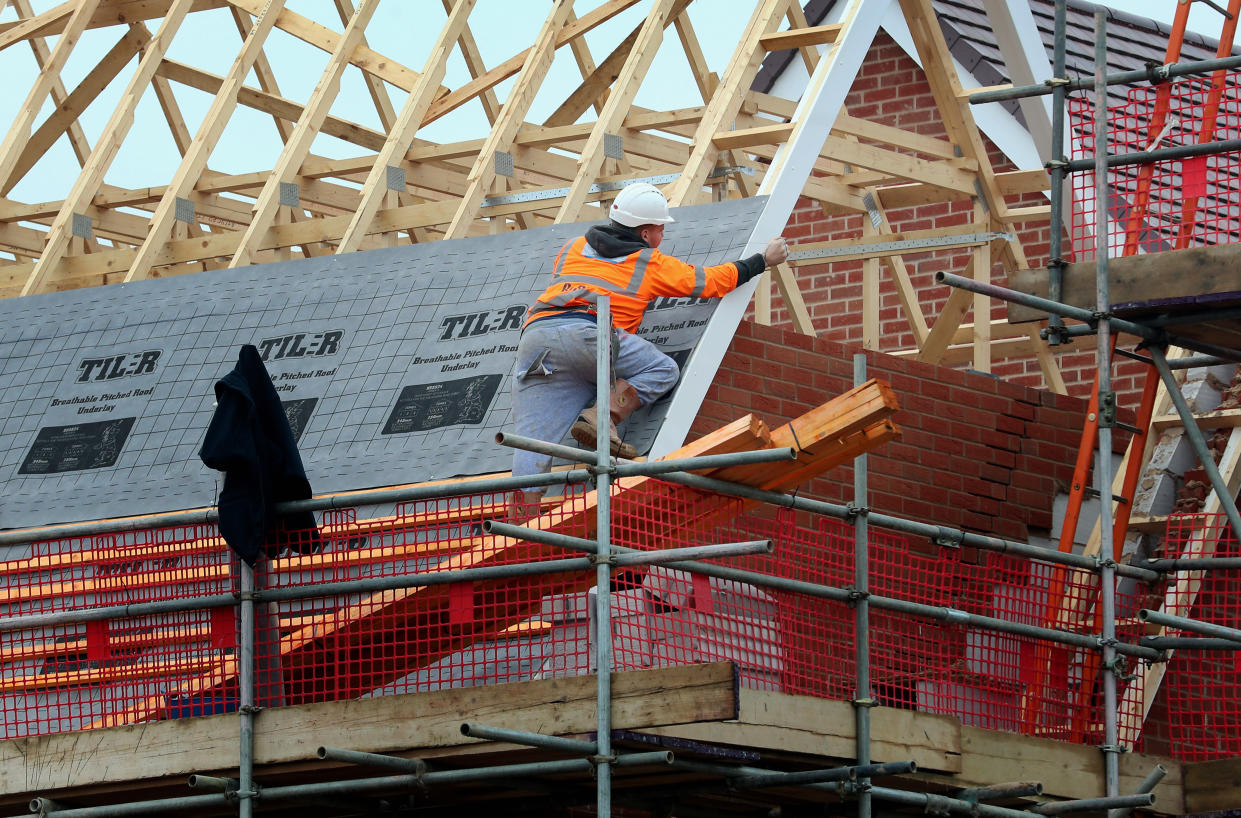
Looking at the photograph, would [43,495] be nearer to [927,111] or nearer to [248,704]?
[248,704]

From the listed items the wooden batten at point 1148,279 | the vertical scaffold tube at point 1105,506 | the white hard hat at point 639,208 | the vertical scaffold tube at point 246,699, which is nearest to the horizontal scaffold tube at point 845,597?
the vertical scaffold tube at point 1105,506

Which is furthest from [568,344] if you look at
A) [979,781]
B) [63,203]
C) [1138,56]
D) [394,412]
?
[1138,56]

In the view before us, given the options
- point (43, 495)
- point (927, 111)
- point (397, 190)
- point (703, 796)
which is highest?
point (927, 111)

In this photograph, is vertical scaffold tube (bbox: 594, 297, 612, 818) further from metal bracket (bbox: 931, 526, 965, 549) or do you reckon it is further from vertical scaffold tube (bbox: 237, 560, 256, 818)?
metal bracket (bbox: 931, 526, 965, 549)

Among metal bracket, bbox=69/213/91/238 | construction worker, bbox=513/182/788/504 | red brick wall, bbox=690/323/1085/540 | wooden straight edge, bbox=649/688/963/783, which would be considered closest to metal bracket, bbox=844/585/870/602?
wooden straight edge, bbox=649/688/963/783

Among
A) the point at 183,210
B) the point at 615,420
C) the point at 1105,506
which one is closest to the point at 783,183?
the point at 615,420

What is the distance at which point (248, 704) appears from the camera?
814 cm

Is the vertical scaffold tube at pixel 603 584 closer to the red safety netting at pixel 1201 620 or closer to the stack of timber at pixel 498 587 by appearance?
the stack of timber at pixel 498 587

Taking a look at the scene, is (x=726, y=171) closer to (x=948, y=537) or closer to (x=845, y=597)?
(x=948, y=537)

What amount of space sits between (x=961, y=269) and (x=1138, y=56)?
2.92 metres

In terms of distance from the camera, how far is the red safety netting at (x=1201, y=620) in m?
10.5

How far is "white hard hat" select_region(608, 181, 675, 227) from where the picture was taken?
9758mm

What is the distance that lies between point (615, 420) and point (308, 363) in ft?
8.48

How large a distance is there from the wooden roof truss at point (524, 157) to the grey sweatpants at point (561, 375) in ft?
3.84
